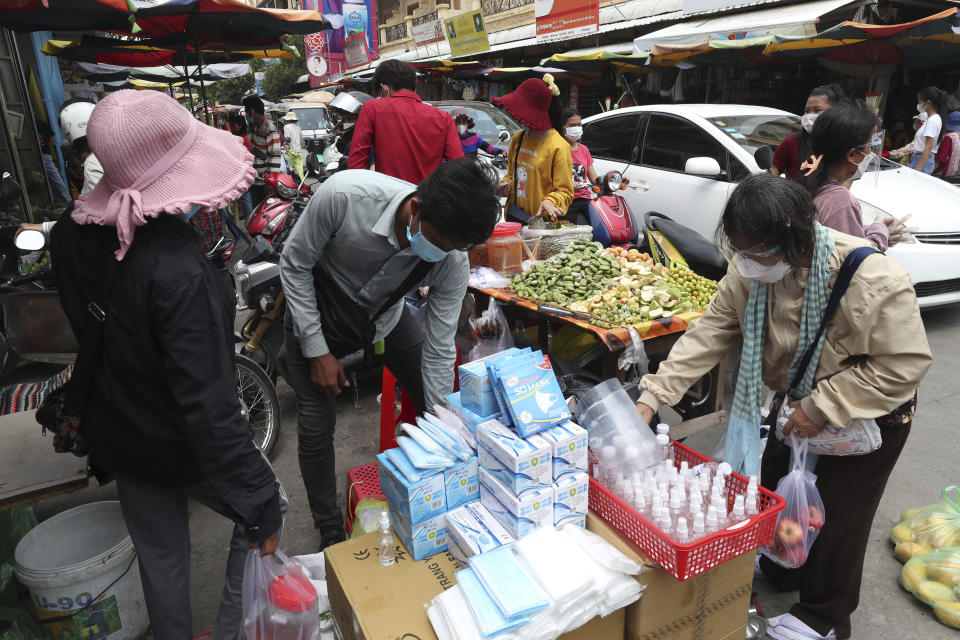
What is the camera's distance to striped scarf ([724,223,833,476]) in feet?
5.75

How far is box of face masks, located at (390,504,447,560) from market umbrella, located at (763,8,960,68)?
8436mm

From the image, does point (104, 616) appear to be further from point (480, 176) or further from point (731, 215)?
point (731, 215)

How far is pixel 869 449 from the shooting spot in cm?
186

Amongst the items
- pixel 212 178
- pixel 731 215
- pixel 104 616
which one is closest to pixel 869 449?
pixel 731 215

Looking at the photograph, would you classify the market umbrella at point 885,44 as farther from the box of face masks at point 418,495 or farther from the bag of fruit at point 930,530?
the box of face masks at point 418,495

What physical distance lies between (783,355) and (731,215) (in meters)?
0.56

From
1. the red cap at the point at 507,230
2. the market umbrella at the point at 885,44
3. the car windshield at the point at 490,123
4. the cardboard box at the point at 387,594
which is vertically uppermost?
the market umbrella at the point at 885,44

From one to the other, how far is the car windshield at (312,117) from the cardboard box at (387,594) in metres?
16.2

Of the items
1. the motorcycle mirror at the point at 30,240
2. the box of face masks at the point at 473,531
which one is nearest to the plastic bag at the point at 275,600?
the box of face masks at the point at 473,531

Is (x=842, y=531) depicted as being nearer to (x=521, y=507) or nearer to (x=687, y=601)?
(x=687, y=601)

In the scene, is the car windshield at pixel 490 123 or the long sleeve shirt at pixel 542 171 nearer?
the long sleeve shirt at pixel 542 171

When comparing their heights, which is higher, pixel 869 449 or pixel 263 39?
pixel 263 39

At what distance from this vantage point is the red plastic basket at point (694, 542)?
4.92 feet

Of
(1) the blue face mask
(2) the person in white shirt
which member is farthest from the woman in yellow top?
(2) the person in white shirt
